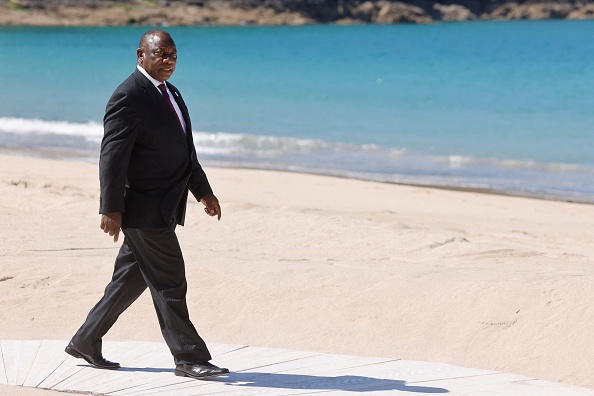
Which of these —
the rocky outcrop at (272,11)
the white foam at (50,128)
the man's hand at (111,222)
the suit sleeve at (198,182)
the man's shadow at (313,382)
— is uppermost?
the rocky outcrop at (272,11)

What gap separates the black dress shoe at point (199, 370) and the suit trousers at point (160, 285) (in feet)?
0.08

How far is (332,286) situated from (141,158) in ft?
8.92

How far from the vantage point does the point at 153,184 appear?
4.67 metres

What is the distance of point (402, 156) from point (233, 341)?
41.0ft

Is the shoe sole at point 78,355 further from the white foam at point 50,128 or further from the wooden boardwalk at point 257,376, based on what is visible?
the white foam at point 50,128

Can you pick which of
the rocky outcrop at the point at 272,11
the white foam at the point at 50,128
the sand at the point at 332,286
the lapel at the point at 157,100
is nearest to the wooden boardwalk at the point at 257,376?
the sand at the point at 332,286

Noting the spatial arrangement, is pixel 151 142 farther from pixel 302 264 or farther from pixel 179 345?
pixel 302 264

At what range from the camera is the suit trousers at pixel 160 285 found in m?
4.69

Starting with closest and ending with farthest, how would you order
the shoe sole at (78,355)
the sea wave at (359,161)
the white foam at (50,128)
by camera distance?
1. the shoe sole at (78,355)
2. the sea wave at (359,161)
3. the white foam at (50,128)

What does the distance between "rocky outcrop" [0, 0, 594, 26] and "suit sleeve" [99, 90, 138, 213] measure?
81245 millimetres

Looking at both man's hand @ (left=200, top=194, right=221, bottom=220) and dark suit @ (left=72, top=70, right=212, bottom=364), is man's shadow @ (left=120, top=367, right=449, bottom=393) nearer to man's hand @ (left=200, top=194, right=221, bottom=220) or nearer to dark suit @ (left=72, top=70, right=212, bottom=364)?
dark suit @ (left=72, top=70, right=212, bottom=364)

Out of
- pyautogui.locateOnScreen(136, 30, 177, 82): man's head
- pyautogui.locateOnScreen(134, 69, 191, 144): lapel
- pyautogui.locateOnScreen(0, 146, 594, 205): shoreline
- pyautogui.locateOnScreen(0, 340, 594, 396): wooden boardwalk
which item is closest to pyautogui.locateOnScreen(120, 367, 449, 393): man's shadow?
pyautogui.locateOnScreen(0, 340, 594, 396): wooden boardwalk

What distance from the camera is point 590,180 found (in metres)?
16.2

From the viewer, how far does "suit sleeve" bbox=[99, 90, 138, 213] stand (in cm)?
453
